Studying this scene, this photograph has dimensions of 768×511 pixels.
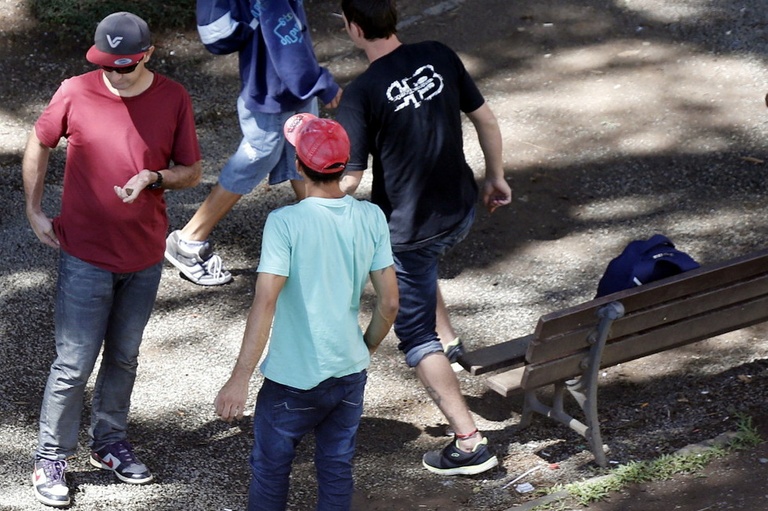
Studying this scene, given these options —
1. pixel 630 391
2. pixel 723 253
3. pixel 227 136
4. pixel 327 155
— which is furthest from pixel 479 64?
pixel 327 155

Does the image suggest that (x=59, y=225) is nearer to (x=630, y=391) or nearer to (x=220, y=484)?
(x=220, y=484)

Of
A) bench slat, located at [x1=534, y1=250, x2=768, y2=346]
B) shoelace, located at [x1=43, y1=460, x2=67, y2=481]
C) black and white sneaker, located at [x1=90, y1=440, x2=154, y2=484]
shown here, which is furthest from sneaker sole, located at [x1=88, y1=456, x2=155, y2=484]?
bench slat, located at [x1=534, y1=250, x2=768, y2=346]

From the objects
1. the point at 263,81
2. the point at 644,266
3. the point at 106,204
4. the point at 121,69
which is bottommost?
the point at 644,266

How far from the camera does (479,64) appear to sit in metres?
9.38

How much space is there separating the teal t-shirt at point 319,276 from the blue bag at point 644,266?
1.52 m

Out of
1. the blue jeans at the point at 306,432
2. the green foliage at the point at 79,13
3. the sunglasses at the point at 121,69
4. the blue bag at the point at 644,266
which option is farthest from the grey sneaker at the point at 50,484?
the green foliage at the point at 79,13

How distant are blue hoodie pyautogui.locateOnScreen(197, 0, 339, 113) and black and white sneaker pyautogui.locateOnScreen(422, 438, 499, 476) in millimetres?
2169

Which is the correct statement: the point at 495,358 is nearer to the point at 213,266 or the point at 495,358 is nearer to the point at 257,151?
the point at 257,151

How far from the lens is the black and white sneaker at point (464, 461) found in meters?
4.89

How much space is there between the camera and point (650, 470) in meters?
4.68

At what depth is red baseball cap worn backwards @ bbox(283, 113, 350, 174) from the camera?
3.68 metres

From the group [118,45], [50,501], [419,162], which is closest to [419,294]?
[419,162]

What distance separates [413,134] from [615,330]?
1.19 m

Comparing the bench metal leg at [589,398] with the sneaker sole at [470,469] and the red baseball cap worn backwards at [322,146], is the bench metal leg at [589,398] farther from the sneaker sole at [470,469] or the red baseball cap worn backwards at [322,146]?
the red baseball cap worn backwards at [322,146]
